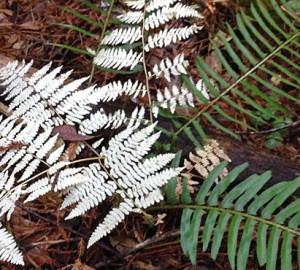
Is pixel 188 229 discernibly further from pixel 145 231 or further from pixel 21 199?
pixel 21 199

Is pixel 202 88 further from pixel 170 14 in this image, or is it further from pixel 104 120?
pixel 104 120

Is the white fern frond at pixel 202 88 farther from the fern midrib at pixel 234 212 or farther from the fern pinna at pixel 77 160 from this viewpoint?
the fern midrib at pixel 234 212

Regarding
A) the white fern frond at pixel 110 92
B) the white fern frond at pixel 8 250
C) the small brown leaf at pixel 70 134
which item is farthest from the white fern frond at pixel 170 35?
the white fern frond at pixel 8 250

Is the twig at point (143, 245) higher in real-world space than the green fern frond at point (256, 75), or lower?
lower

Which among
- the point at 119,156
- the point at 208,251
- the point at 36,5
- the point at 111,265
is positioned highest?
the point at 36,5

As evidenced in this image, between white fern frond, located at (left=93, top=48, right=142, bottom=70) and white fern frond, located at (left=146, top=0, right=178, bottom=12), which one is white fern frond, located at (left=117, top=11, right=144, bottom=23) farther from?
white fern frond, located at (left=93, top=48, right=142, bottom=70)

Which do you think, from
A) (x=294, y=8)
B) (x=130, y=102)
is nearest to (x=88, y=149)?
(x=130, y=102)
